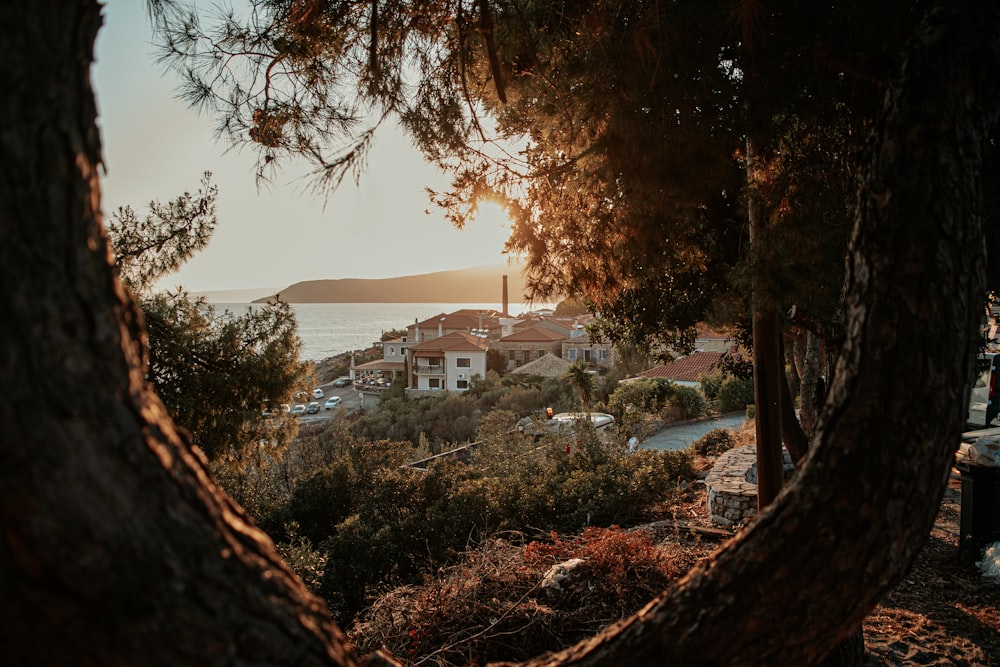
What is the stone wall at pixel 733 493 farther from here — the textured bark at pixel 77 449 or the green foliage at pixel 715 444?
the textured bark at pixel 77 449

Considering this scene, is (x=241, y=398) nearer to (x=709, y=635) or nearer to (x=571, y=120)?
(x=571, y=120)

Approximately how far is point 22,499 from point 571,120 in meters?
3.59

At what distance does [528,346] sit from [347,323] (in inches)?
3611

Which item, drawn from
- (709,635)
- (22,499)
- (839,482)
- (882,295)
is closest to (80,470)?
(22,499)

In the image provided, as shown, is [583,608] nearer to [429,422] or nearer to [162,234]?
[162,234]

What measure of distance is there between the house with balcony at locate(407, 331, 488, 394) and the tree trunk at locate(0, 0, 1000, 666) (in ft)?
122

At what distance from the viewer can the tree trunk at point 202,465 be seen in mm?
882

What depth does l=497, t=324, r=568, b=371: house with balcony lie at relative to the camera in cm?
4156

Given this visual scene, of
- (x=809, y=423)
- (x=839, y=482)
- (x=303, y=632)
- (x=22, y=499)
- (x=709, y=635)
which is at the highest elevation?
(x=22, y=499)

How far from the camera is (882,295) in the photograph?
1.44 m

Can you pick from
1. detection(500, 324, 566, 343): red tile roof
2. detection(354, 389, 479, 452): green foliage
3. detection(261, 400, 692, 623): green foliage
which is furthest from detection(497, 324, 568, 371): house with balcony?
detection(261, 400, 692, 623): green foliage

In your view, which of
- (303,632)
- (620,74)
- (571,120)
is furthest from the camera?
(571,120)

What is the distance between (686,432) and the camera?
18047mm

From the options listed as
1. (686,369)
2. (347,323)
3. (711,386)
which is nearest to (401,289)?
(347,323)
